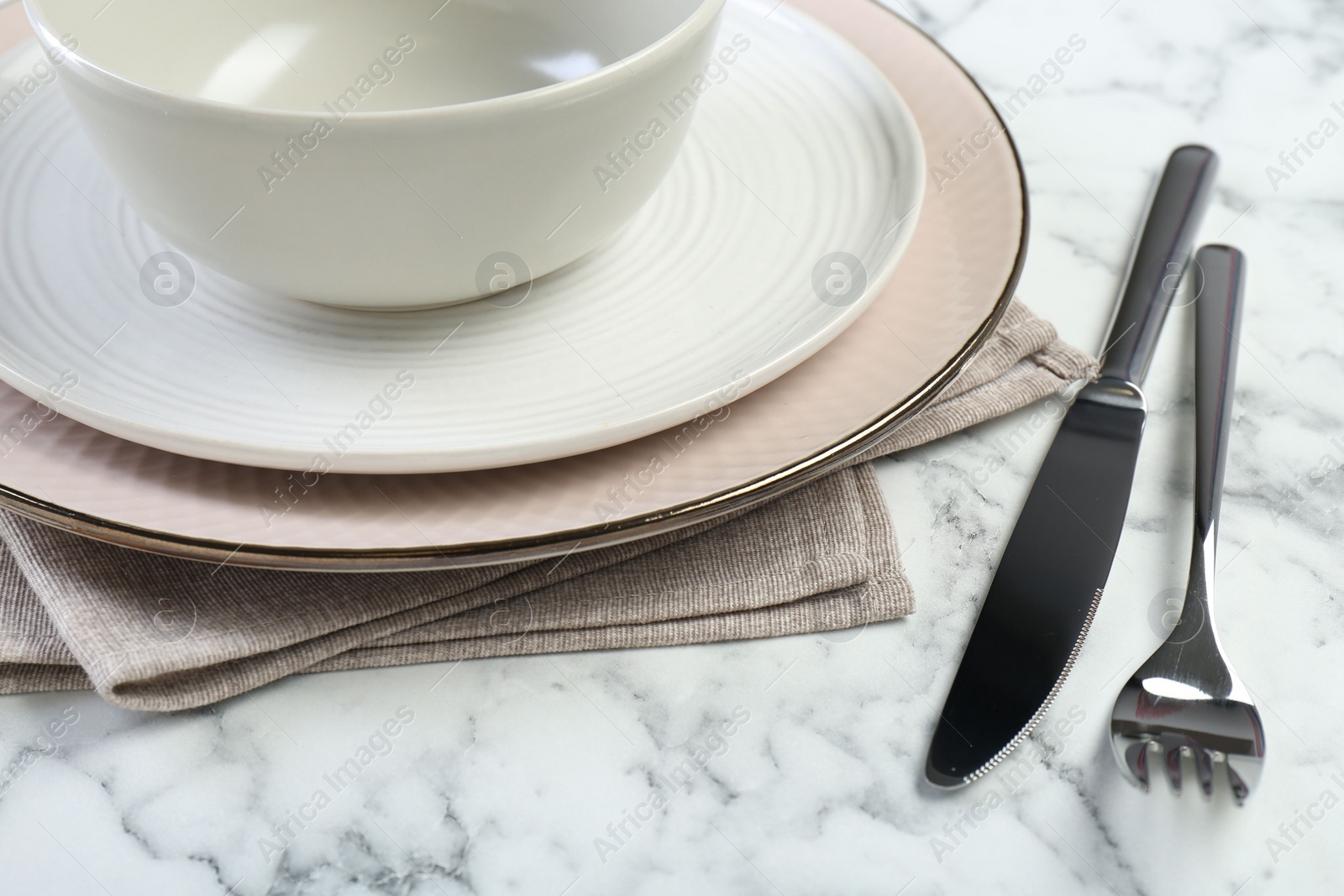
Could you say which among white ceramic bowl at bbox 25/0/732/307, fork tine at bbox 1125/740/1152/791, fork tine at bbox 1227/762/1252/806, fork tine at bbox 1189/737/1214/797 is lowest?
fork tine at bbox 1227/762/1252/806

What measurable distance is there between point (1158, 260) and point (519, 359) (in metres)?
0.40

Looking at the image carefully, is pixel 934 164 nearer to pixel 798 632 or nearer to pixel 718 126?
pixel 718 126

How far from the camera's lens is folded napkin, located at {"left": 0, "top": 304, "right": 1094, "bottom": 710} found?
440 millimetres

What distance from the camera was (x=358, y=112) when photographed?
1.36 feet

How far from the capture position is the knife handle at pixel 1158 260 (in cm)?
59

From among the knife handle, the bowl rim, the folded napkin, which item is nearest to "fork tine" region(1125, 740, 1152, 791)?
the folded napkin

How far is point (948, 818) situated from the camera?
42 cm

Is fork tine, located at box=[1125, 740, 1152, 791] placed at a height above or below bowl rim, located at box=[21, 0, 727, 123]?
below

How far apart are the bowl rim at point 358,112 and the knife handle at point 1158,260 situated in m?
0.29

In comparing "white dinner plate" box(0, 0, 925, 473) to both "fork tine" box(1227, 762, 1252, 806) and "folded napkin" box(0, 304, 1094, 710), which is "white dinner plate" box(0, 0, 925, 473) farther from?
"fork tine" box(1227, 762, 1252, 806)

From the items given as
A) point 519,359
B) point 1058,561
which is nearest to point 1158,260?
point 1058,561

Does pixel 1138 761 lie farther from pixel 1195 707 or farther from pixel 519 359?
pixel 519 359

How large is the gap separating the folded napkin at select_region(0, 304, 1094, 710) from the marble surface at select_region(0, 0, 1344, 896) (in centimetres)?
1

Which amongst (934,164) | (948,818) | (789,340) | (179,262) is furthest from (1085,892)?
(179,262)
